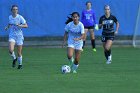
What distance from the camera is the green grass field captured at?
14.7 meters

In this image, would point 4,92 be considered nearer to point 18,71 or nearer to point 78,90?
point 78,90

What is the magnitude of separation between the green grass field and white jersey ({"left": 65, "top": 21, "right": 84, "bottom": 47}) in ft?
3.20

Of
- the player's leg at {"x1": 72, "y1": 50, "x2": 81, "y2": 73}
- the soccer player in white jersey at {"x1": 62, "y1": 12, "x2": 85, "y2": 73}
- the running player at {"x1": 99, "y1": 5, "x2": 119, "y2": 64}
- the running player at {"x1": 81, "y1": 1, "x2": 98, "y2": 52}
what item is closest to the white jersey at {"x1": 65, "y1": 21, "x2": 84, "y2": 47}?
the soccer player in white jersey at {"x1": 62, "y1": 12, "x2": 85, "y2": 73}

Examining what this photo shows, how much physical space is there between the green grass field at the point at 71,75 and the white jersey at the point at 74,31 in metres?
0.97

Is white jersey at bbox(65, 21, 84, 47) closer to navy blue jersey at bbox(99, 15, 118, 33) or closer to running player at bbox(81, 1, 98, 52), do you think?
navy blue jersey at bbox(99, 15, 118, 33)

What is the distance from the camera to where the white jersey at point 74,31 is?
18594mm

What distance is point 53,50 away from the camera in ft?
94.1

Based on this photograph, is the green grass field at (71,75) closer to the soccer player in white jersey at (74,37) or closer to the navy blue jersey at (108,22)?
the soccer player in white jersey at (74,37)

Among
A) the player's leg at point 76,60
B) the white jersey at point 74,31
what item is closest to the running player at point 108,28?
the player's leg at point 76,60

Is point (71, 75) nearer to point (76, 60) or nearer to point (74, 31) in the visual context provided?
point (76, 60)

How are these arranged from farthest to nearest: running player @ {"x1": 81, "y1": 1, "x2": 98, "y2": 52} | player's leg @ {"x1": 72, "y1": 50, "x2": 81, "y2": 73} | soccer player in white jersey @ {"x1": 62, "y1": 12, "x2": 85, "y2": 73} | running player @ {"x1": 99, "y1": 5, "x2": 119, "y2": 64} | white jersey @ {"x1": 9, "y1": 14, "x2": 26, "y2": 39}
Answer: running player @ {"x1": 81, "y1": 1, "x2": 98, "y2": 52} < running player @ {"x1": 99, "y1": 5, "x2": 119, "y2": 64} < white jersey @ {"x1": 9, "y1": 14, "x2": 26, "y2": 39} < player's leg @ {"x1": 72, "y1": 50, "x2": 81, "y2": 73} < soccer player in white jersey @ {"x1": 62, "y1": 12, "x2": 85, "y2": 73}

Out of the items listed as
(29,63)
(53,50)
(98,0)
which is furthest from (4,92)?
(98,0)

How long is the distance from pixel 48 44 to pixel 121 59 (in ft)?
24.0

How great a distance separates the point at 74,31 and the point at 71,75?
160 cm
